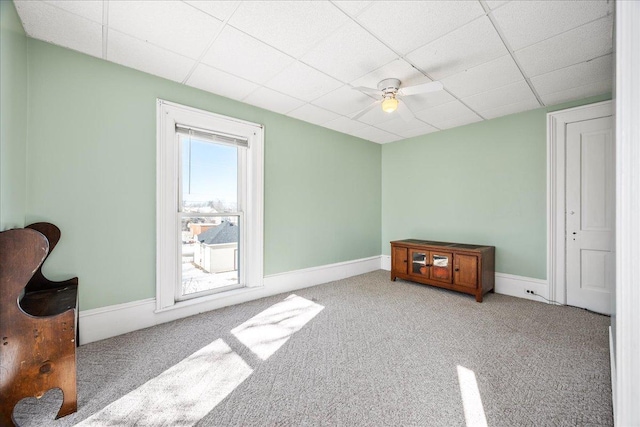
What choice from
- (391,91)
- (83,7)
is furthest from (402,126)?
(83,7)

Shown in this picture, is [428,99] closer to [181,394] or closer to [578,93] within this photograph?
[578,93]

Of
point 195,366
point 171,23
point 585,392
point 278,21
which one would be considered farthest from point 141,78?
point 585,392

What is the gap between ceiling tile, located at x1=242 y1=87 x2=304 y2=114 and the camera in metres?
3.16

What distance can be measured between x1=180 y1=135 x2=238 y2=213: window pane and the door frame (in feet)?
13.2

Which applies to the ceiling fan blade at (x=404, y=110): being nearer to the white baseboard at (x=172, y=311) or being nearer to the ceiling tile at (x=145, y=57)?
the ceiling tile at (x=145, y=57)

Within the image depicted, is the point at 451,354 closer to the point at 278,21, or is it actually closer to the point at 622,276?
the point at 622,276

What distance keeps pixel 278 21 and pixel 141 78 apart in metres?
1.63

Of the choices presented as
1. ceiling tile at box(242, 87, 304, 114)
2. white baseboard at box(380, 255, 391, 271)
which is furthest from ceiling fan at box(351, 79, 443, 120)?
white baseboard at box(380, 255, 391, 271)

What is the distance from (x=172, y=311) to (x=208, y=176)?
156cm

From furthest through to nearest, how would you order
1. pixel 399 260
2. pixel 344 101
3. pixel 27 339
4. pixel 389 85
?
pixel 399 260, pixel 344 101, pixel 389 85, pixel 27 339

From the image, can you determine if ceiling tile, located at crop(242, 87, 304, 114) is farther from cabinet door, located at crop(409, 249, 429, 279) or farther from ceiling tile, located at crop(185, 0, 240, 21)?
cabinet door, located at crop(409, 249, 429, 279)

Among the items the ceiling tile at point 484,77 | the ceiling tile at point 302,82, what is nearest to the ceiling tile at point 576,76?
the ceiling tile at point 484,77

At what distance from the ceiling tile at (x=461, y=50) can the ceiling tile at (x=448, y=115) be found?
90 cm

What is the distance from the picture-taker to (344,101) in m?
3.36
